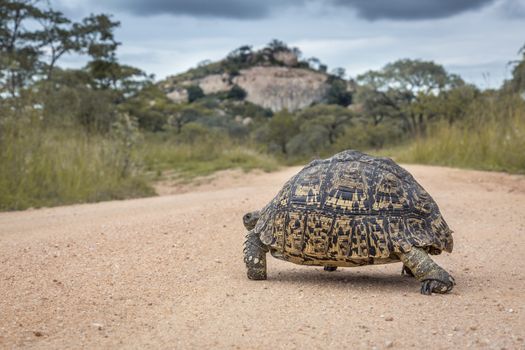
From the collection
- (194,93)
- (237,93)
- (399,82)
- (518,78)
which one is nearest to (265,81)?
(237,93)

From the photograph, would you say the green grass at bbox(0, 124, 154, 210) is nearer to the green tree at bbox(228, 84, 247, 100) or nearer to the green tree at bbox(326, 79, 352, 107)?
the green tree at bbox(326, 79, 352, 107)

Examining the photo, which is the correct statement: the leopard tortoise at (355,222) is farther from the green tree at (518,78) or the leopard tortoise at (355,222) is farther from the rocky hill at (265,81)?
the rocky hill at (265,81)

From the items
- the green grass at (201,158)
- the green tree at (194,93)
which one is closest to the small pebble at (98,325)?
the green grass at (201,158)

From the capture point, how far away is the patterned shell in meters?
5.39

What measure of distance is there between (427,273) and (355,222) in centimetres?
66

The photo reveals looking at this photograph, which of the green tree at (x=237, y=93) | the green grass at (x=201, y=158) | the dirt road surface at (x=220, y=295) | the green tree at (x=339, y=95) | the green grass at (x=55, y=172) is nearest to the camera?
the dirt road surface at (x=220, y=295)

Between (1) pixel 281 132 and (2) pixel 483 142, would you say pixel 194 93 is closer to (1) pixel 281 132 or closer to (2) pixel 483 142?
(1) pixel 281 132

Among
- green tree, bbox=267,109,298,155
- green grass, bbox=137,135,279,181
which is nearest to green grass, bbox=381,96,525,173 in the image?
green grass, bbox=137,135,279,181

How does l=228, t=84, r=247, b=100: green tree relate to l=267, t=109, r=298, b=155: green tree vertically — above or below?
above

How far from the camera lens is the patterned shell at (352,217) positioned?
5.39m

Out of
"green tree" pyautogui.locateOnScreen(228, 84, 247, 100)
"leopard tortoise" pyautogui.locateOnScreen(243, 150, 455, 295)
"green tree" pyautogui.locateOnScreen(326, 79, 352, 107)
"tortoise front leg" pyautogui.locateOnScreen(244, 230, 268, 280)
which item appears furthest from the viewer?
"green tree" pyautogui.locateOnScreen(228, 84, 247, 100)

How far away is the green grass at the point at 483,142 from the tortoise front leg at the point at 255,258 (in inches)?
431

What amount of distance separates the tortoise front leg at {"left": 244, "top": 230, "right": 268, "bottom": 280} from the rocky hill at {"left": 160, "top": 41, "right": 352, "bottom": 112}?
85301 millimetres

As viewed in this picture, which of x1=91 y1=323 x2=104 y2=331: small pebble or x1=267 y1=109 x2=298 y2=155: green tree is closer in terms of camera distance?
x1=91 y1=323 x2=104 y2=331: small pebble
